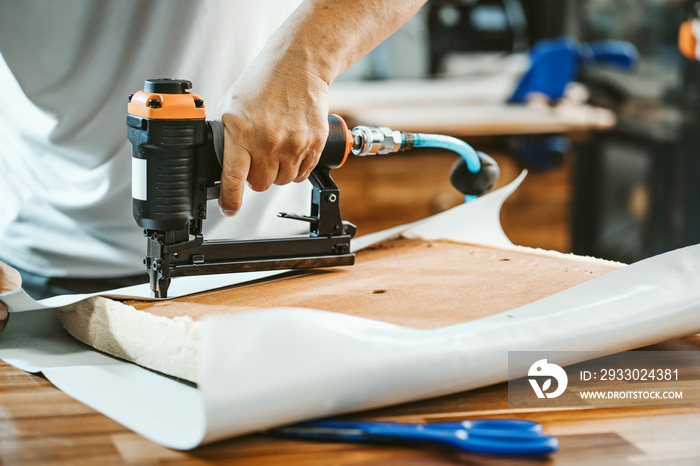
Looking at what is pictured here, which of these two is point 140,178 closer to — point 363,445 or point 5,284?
point 5,284

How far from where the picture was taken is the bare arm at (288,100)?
984mm

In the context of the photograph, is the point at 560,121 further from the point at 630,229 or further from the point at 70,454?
the point at 70,454

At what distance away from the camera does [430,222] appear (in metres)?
1.37

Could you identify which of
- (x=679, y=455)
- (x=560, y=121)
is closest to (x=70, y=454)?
(x=679, y=455)

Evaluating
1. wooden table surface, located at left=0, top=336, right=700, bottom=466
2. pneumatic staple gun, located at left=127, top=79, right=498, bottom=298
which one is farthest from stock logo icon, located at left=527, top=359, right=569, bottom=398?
pneumatic staple gun, located at left=127, top=79, right=498, bottom=298

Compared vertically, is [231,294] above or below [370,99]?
below

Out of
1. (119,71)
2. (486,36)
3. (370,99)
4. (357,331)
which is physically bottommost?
(357,331)

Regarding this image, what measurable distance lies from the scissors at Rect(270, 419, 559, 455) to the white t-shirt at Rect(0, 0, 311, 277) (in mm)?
645

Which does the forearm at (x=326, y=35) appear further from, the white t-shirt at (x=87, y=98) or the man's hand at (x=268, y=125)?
the white t-shirt at (x=87, y=98)

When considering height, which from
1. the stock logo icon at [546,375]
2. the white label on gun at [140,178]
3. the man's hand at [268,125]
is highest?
the man's hand at [268,125]

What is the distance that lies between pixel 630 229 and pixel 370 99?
1.58 metres

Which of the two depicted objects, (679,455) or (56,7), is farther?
(56,7)

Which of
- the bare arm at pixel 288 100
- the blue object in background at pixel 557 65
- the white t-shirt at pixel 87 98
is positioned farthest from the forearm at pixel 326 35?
the blue object in background at pixel 557 65

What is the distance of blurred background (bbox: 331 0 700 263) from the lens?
2975 mm
